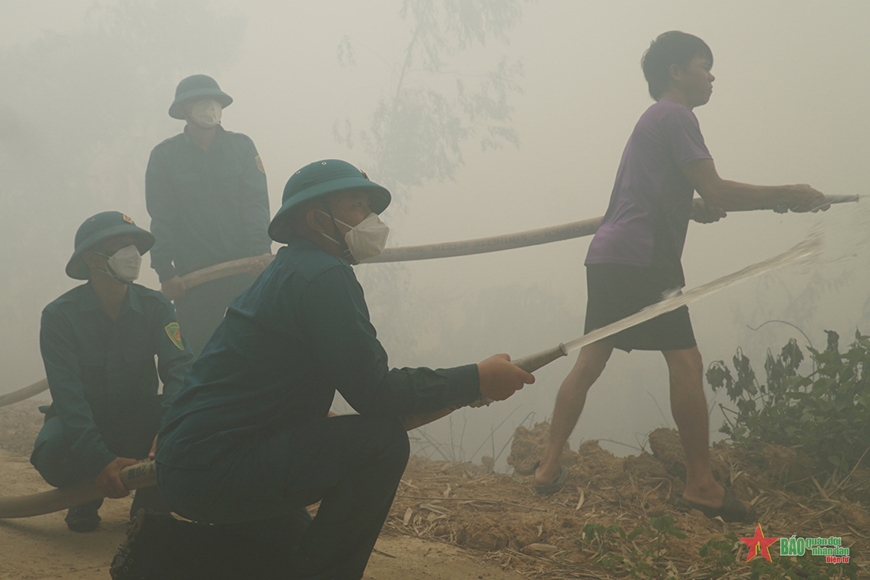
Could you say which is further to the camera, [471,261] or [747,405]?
[471,261]

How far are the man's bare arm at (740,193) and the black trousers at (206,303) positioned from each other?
2.51m

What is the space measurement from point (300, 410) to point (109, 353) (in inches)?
55.2

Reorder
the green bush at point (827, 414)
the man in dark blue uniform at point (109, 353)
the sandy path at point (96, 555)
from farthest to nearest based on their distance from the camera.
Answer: the green bush at point (827, 414), the man in dark blue uniform at point (109, 353), the sandy path at point (96, 555)

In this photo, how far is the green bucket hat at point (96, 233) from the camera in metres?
2.83

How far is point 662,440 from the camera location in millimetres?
3326

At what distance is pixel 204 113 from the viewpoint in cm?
404

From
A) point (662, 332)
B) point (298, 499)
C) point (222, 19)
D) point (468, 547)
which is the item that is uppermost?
point (222, 19)

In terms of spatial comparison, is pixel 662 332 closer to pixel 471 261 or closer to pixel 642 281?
pixel 642 281

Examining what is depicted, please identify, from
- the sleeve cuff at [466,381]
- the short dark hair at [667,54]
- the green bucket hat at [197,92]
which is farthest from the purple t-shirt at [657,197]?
the green bucket hat at [197,92]

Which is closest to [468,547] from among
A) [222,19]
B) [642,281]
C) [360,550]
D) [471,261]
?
[360,550]

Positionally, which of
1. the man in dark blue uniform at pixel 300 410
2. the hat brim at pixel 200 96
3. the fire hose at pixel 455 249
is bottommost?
the man in dark blue uniform at pixel 300 410

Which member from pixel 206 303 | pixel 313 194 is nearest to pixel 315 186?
pixel 313 194

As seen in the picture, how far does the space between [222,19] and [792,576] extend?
1046 centimetres

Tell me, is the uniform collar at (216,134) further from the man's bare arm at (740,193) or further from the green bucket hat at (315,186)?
the man's bare arm at (740,193)
